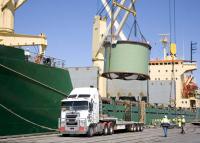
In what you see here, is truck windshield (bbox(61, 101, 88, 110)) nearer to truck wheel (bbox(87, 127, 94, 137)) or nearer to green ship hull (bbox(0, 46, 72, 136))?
truck wheel (bbox(87, 127, 94, 137))

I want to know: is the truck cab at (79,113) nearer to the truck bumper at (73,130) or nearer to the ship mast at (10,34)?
the truck bumper at (73,130)

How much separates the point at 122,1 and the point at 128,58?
1271 cm

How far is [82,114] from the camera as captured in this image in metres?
24.0

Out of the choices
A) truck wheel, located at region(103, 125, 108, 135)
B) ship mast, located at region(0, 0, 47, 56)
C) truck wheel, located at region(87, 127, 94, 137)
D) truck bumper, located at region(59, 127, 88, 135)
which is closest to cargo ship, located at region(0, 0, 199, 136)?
ship mast, located at region(0, 0, 47, 56)

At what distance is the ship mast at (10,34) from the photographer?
988 inches

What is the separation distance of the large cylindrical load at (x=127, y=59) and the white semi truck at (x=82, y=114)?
14.5 feet

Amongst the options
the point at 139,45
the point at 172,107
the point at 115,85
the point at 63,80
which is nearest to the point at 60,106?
the point at 63,80

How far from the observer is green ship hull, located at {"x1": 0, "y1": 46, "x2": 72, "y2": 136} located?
21797 mm

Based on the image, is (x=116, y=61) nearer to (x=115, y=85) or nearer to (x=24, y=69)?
(x=24, y=69)

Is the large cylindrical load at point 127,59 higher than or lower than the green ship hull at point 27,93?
higher

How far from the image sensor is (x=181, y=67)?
2176 inches

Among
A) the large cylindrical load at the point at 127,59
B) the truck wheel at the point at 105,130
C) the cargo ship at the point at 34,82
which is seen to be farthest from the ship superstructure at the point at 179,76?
the truck wheel at the point at 105,130

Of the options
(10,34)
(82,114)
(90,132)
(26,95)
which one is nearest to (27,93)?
(26,95)

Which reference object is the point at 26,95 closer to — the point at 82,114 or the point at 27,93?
the point at 27,93
